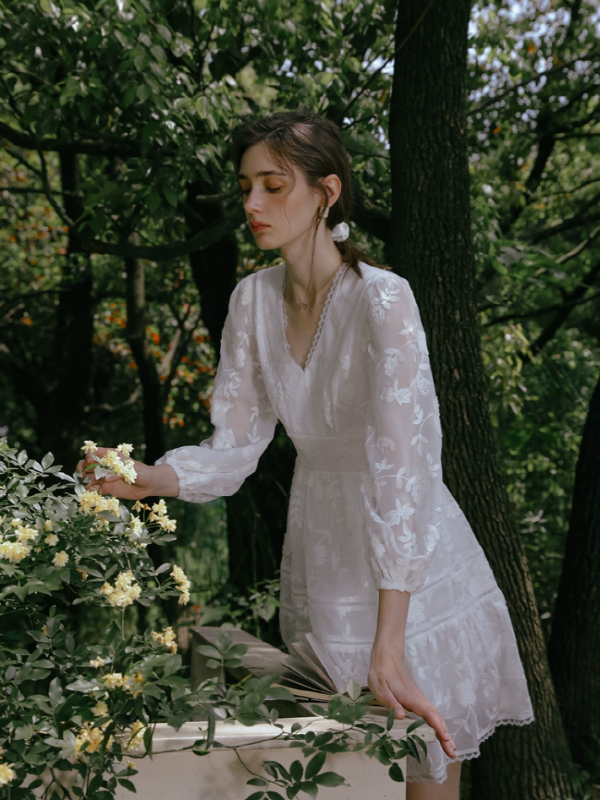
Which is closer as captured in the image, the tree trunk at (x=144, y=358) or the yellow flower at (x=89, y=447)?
the yellow flower at (x=89, y=447)

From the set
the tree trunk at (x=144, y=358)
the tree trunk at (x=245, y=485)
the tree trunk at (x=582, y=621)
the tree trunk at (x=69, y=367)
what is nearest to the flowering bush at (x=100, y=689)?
the tree trunk at (x=582, y=621)

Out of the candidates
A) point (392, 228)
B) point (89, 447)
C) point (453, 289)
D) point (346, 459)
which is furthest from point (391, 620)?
point (392, 228)

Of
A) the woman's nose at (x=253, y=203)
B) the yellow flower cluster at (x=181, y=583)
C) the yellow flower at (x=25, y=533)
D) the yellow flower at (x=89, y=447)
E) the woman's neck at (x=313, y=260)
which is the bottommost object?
the yellow flower cluster at (x=181, y=583)

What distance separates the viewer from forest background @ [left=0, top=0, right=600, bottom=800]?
112 inches

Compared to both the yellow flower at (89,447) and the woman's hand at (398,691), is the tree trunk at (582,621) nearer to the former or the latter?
the woman's hand at (398,691)

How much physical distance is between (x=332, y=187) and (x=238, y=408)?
515mm

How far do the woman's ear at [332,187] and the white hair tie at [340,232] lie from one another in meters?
0.05

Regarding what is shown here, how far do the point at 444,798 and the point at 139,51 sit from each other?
2.42m

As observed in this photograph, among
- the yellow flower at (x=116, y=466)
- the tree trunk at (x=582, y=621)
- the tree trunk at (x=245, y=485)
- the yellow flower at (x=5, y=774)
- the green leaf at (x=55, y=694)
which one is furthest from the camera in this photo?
the tree trunk at (x=245, y=485)

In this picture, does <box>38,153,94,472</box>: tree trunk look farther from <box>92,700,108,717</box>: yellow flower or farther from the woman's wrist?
<box>92,700,108,717</box>: yellow flower

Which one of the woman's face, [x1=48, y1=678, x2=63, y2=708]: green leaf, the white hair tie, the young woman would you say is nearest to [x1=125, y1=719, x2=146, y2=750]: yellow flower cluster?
[x1=48, y1=678, x2=63, y2=708]: green leaf

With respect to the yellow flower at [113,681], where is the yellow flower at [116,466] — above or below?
above

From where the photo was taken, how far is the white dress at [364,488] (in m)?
1.54

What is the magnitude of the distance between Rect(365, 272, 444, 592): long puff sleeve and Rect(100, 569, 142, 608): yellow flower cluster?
46 cm
